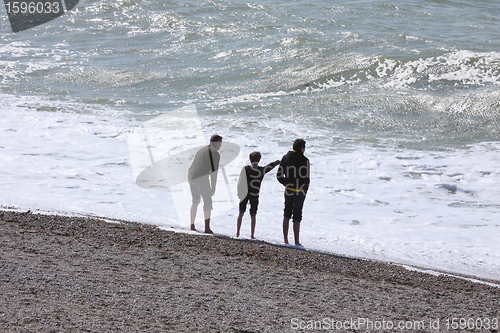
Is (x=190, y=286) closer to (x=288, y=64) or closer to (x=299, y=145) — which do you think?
(x=299, y=145)

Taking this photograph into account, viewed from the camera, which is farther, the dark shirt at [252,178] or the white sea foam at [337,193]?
the white sea foam at [337,193]

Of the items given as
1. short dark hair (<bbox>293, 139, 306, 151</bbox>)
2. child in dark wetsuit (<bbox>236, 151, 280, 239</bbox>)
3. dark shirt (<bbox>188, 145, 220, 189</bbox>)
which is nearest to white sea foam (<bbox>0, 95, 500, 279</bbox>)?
child in dark wetsuit (<bbox>236, 151, 280, 239</bbox>)

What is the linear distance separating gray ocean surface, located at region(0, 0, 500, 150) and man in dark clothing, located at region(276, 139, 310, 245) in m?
7.47

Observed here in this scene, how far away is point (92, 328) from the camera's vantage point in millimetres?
3990

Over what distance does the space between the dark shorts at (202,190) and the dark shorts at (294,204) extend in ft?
4.10

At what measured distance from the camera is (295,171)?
7.16 metres

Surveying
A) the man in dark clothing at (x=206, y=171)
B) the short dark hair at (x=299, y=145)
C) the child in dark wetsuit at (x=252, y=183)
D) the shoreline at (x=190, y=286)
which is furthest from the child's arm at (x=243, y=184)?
the short dark hair at (x=299, y=145)

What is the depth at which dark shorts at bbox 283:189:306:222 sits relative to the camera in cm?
729

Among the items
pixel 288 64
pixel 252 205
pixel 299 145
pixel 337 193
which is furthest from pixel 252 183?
pixel 288 64

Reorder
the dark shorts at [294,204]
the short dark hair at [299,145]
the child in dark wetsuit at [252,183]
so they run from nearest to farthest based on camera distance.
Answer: the short dark hair at [299,145]
the dark shorts at [294,204]
the child in dark wetsuit at [252,183]

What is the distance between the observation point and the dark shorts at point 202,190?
25.0 ft

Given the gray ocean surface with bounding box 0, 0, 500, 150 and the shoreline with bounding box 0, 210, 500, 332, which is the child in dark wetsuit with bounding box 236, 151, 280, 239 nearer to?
the shoreline with bounding box 0, 210, 500, 332

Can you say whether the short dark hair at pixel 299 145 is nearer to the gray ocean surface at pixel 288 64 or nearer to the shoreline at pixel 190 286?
the shoreline at pixel 190 286

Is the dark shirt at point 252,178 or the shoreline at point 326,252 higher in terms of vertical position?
the dark shirt at point 252,178
